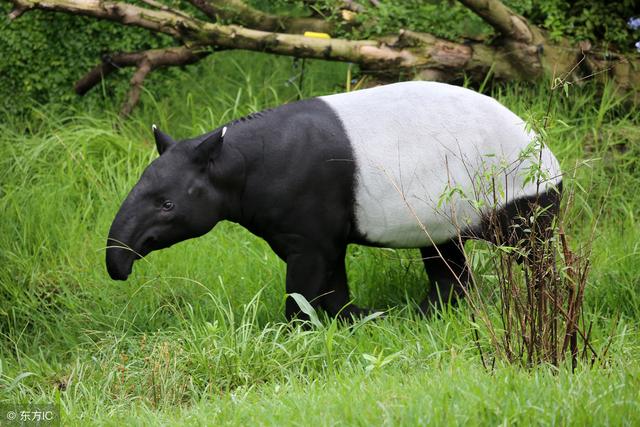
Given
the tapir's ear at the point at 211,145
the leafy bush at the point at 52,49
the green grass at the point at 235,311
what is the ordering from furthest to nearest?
the leafy bush at the point at 52,49 → the tapir's ear at the point at 211,145 → the green grass at the point at 235,311

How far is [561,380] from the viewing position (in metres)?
3.96

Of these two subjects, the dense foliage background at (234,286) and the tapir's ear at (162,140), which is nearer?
the dense foliage background at (234,286)

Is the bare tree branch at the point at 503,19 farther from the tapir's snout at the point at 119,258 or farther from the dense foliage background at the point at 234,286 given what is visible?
the tapir's snout at the point at 119,258

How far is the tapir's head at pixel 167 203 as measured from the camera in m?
5.25

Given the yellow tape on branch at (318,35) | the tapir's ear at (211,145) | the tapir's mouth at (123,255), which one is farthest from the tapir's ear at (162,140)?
the yellow tape on branch at (318,35)

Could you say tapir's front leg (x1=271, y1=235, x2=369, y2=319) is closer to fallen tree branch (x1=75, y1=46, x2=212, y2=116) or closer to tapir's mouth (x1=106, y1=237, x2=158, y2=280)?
tapir's mouth (x1=106, y1=237, x2=158, y2=280)

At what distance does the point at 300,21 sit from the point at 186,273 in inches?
101

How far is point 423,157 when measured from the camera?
5414 mm

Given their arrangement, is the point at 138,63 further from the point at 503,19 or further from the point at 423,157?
the point at 423,157

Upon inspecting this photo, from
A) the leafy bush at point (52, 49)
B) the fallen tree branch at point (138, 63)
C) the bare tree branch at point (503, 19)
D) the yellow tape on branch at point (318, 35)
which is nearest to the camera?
the bare tree branch at point (503, 19)

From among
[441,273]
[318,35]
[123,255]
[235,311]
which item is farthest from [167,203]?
[318,35]

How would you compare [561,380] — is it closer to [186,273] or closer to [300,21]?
[186,273]

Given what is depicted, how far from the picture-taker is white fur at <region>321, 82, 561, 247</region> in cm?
541

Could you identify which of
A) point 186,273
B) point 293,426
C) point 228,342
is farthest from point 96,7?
point 293,426
